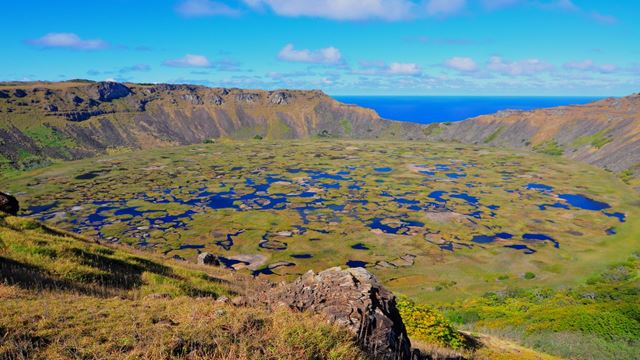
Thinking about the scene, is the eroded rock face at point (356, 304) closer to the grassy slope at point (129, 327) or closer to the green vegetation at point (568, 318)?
the grassy slope at point (129, 327)

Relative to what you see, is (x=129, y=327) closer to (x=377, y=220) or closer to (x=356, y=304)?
(x=356, y=304)

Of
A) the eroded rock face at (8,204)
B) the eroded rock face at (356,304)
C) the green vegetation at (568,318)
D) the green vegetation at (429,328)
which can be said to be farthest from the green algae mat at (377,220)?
the eroded rock face at (356,304)

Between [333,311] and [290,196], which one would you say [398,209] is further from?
[333,311]

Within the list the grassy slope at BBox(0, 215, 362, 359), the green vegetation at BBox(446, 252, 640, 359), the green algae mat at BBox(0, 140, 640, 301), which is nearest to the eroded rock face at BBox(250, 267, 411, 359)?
the grassy slope at BBox(0, 215, 362, 359)

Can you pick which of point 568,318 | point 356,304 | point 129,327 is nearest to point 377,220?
point 568,318

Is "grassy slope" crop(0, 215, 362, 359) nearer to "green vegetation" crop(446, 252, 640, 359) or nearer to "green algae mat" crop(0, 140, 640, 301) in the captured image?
"green vegetation" crop(446, 252, 640, 359)

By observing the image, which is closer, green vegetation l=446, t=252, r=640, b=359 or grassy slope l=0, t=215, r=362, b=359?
grassy slope l=0, t=215, r=362, b=359
